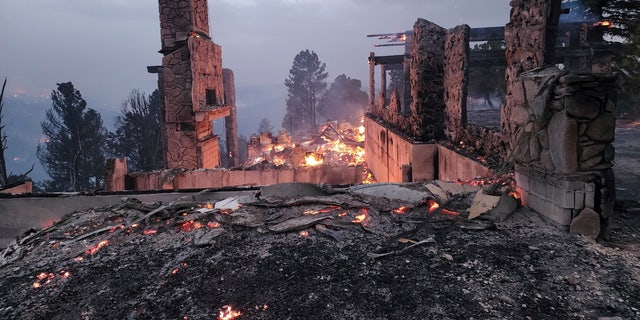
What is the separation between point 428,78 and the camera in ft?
32.3

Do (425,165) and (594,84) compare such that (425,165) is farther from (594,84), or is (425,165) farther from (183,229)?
(183,229)

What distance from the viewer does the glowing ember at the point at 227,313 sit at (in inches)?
111

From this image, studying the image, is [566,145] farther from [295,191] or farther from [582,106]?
[295,191]

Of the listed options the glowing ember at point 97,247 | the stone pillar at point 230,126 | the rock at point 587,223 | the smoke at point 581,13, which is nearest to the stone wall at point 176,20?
the glowing ember at point 97,247

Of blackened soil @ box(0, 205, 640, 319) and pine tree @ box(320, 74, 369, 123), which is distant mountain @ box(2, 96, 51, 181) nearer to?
pine tree @ box(320, 74, 369, 123)

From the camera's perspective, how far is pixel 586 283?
3092mm

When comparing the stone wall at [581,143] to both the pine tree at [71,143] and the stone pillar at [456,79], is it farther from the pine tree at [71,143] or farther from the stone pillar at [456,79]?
the pine tree at [71,143]

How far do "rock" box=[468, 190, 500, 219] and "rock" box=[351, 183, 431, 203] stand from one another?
687mm

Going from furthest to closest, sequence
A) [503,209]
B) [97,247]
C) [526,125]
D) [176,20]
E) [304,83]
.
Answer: [304,83] → [176,20] → [526,125] → [503,209] → [97,247]

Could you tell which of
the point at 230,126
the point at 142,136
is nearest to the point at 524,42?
the point at 230,126

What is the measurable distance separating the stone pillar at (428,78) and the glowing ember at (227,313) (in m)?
8.02

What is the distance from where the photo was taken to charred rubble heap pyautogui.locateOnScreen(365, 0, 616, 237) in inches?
156

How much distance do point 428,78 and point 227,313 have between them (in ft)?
28.0

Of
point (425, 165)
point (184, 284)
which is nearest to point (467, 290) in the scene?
point (184, 284)
